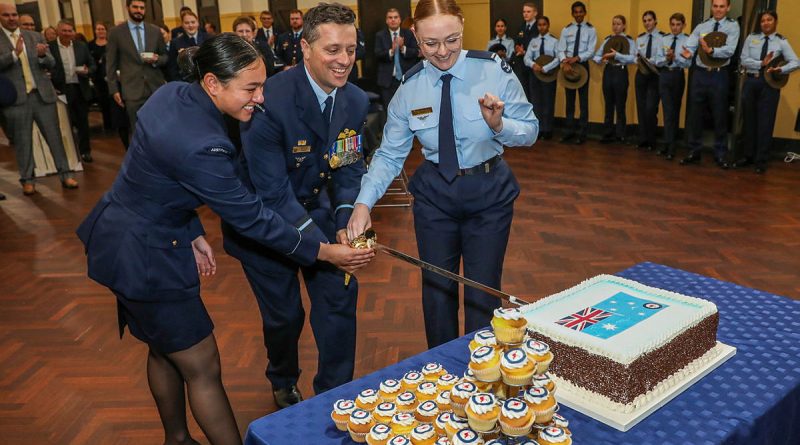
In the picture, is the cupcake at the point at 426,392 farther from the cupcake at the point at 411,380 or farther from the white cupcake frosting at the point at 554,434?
the white cupcake frosting at the point at 554,434

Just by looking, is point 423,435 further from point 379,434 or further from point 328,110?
point 328,110

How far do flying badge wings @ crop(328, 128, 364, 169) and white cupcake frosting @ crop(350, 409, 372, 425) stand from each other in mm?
1256

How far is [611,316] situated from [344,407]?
27.8 inches

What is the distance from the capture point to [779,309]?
6.68ft

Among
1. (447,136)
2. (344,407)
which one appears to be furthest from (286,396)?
(344,407)

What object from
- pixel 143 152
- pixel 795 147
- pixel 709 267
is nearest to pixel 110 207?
pixel 143 152

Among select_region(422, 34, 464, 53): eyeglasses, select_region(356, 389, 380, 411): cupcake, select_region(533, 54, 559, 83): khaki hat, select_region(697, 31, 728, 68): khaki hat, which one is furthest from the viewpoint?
select_region(533, 54, 559, 83): khaki hat

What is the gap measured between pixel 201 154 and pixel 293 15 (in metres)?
8.81

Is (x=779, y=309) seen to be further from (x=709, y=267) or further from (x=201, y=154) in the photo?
(x=709, y=267)

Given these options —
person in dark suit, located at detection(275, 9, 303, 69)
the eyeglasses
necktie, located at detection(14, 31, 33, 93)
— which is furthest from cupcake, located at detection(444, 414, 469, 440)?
person in dark suit, located at detection(275, 9, 303, 69)

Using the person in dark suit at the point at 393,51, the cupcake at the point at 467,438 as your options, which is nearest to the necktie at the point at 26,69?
the person in dark suit at the point at 393,51

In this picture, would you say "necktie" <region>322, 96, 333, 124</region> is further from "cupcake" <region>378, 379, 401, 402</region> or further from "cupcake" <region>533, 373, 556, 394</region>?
"cupcake" <region>533, 373, 556, 394</region>

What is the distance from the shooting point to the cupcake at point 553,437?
49.6 inches

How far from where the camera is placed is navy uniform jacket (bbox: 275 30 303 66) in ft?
32.3
